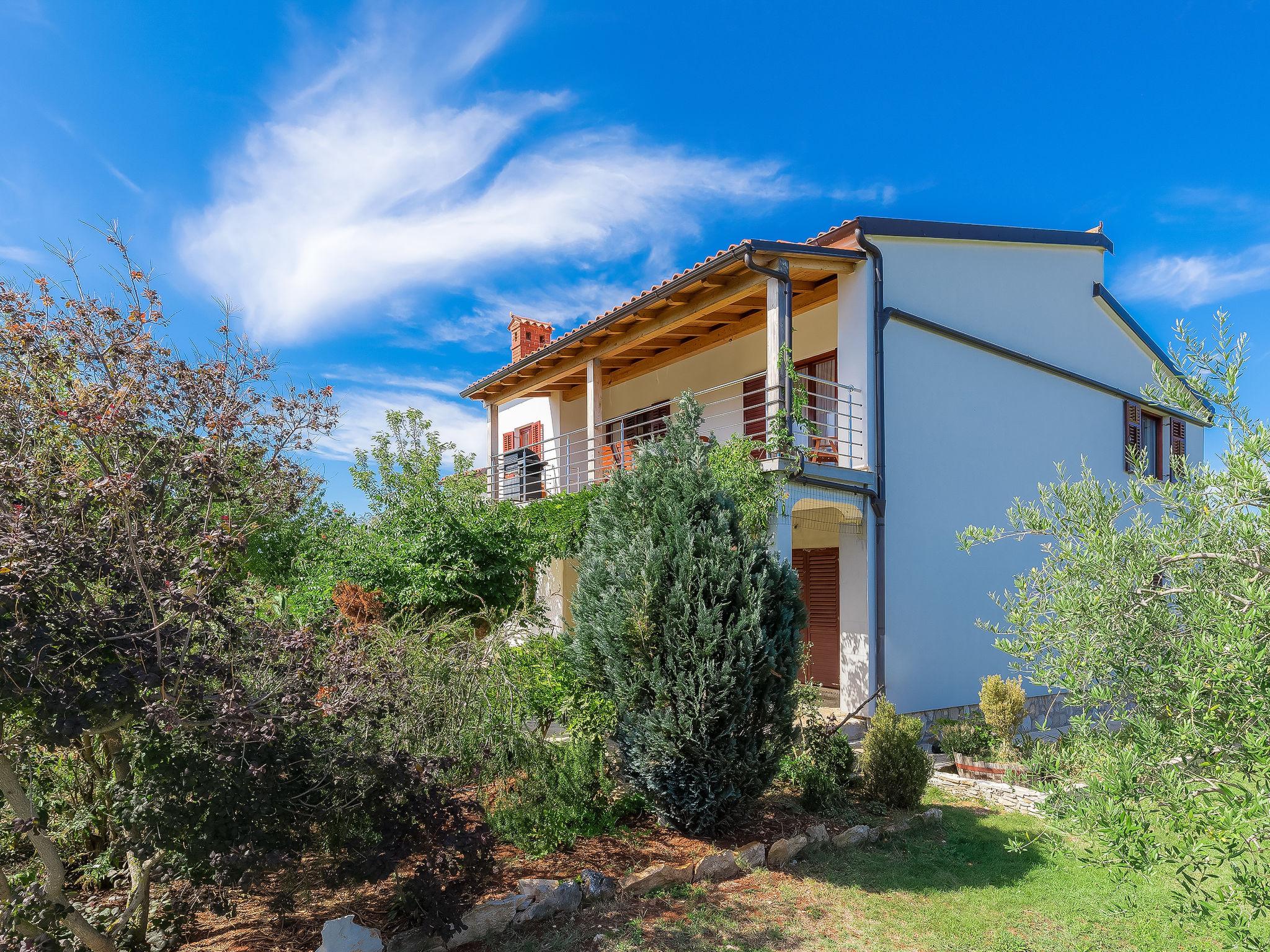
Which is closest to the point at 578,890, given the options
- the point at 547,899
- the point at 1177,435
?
the point at 547,899

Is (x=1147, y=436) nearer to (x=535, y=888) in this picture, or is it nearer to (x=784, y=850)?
(x=784, y=850)

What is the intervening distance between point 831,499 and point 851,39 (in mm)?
7200

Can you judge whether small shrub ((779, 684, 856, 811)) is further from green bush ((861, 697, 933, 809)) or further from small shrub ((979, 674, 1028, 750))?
small shrub ((979, 674, 1028, 750))

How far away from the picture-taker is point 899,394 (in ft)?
39.9

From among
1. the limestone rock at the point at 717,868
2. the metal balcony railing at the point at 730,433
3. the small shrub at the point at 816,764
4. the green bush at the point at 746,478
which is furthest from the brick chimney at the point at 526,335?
the limestone rock at the point at 717,868

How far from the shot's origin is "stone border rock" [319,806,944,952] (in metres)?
4.68

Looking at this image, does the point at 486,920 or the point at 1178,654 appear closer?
the point at 1178,654

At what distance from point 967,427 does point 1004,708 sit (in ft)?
17.1

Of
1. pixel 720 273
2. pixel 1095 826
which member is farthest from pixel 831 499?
pixel 1095 826

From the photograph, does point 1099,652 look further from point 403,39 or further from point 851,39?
point 851,39

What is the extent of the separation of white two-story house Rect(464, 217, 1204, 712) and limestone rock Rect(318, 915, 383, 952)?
19.7 ft

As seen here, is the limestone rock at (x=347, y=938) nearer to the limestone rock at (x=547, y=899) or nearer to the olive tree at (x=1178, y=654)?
the limestone rock at (x=547, y=899)

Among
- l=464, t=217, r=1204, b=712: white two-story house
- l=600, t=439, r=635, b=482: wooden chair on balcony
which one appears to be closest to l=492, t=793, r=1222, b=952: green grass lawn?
l=464, t=217, r=1204, b=712: white two-story house

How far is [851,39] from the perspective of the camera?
1095cm
